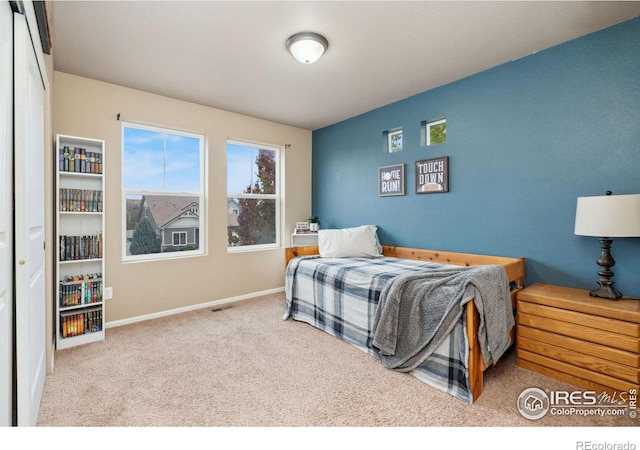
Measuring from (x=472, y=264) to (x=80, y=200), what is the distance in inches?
140

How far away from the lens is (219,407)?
1764 mm

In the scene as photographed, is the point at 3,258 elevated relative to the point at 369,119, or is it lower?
lower

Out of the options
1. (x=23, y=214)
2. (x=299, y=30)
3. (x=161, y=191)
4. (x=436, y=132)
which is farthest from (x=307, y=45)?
(x=161, y=191)

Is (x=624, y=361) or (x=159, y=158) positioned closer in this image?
Answer: (x=624, y=361)

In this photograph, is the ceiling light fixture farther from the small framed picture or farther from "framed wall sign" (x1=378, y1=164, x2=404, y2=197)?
the small framed picture

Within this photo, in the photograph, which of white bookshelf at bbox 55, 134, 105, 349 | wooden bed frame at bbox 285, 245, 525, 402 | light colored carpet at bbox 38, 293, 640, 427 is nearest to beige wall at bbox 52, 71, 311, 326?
white bookshelf at bbox 55, 134, 105, 349

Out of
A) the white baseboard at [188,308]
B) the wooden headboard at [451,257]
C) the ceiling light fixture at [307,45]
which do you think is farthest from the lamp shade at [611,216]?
the white baseboard at [188,308]

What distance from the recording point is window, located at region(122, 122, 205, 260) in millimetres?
3229

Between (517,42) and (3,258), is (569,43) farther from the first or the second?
(3,258)

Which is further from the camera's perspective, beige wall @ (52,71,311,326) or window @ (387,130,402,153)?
window @ (387,130,402,153)

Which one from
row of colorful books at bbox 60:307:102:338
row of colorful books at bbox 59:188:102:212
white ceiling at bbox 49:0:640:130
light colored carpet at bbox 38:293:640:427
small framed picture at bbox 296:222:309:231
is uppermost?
white ceiling at bbox 49:0:640:130

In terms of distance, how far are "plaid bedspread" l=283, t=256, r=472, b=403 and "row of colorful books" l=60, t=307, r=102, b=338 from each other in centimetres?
170
